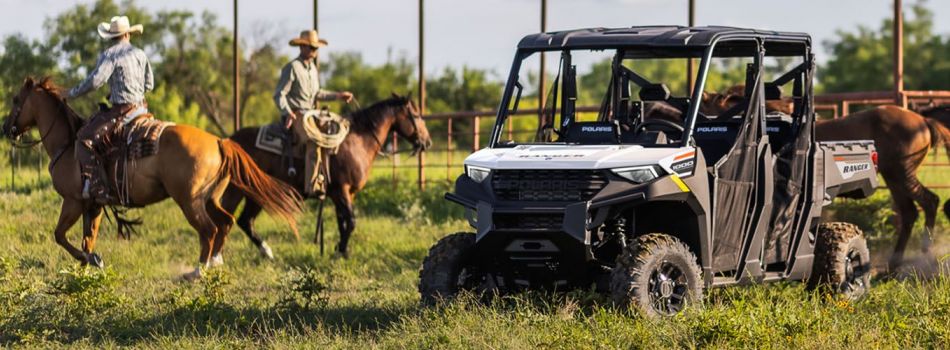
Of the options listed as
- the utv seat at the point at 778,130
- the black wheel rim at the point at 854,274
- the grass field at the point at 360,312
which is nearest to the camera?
the grass field at the point at 360,312

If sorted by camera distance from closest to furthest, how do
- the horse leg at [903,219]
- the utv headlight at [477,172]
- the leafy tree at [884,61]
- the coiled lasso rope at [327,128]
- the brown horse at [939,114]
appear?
the utv headlight at [477,172] → the horse leg at [903,219] → the brown horse at [939,114] → the coiled lasso rope at [327,128] → the leafy tree at [884,61]

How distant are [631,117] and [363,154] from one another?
278 inches

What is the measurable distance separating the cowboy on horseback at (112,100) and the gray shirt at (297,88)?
8.59 ft

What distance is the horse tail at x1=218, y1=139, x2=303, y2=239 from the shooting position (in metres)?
15.2

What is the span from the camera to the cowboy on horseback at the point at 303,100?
17344mm

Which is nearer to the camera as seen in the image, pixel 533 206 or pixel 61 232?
pixel 533 206

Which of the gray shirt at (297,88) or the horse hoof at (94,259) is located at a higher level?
the gray shirt at (297,88)

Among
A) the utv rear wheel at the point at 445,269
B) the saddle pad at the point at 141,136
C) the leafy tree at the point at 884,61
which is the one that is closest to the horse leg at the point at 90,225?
the saddle pad at the point at 141,136

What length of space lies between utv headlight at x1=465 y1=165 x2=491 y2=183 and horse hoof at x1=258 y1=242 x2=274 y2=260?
6.82 metres

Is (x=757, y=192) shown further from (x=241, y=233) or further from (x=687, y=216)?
(x=241, y=233)

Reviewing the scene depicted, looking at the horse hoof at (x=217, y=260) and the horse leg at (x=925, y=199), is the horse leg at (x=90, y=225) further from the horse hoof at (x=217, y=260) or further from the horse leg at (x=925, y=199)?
the horse leg at (x=925, y=199)

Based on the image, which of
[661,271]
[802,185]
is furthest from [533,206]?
[802,185]

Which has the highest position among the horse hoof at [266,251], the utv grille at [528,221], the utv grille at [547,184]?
the utv grille at [547,184]

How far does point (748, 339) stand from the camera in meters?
8.79
